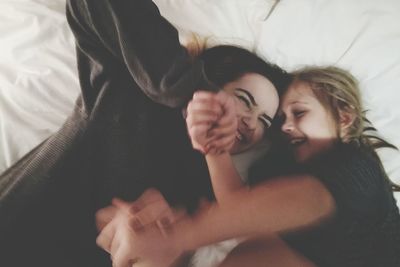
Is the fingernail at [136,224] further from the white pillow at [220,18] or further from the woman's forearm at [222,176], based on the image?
the white pillow at [220,18]

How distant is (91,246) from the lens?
2.03 ft

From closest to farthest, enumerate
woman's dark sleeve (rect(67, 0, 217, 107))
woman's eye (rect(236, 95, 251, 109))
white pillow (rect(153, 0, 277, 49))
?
woman's dark sleeve (rect(67, 0, 217, 107)), woman's eye (rect(236, 95, 251, 109)), white pillow (rect(153, 0, 277, 49))

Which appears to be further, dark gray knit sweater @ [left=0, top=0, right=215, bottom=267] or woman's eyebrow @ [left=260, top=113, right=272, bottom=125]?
woman's eyebrow @ [left=260, top=113, right=272, bottom=125]

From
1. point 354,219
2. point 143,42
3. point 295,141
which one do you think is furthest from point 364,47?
point 143,42

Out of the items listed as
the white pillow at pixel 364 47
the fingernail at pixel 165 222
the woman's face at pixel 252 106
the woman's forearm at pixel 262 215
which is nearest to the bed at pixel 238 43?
the white pillow at pixel 364 47

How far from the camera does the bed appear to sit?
0.72 meters

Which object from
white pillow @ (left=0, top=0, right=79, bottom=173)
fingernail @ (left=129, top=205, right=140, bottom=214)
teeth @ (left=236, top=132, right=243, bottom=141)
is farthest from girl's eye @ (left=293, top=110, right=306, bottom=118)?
white pillow @ (left=0, top=0, right=79, bottom=173)

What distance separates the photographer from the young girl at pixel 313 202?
603 millimetres

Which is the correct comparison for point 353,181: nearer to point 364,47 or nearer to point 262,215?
point 262,215

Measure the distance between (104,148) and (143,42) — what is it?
0.18 meters

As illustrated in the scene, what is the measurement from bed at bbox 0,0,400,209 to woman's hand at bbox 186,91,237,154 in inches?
10.5

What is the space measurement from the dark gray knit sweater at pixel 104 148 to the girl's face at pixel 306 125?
0.57 ft

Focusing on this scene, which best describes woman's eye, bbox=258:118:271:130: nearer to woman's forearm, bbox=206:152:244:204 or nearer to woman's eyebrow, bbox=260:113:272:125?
woman's eyebrow, bbox=260:113:272:125

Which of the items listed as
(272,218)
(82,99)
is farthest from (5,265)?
(272,218)
